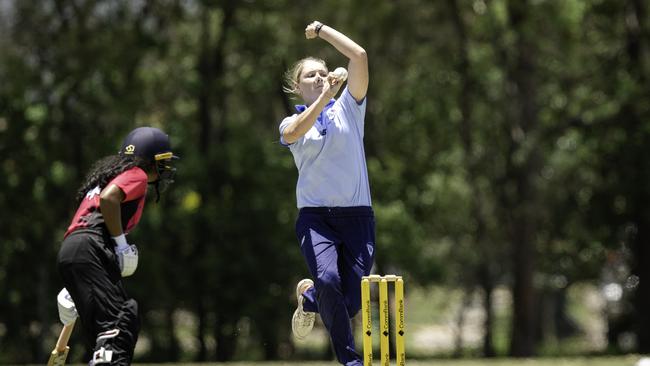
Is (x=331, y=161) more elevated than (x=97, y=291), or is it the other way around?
(x=331, y=161)

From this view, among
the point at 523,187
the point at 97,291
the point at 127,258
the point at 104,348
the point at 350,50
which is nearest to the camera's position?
the point at 104,348

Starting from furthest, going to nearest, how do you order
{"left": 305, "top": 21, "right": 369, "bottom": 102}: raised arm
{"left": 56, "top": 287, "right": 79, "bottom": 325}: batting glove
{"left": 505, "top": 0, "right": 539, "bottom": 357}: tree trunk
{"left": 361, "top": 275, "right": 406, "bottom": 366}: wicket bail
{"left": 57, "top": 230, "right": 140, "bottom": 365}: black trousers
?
{"left": 505, "top": 0, "right": 539, "bottom": 357}: tree trunk, {"left": 56, "top": 287, "right": 79, "bottom": 325}: batting glove, {"left": 305, "top": 21, "right": 369, "bottom": 102}: raised arm, {"left": 57, "top": 230, "right": 140, "bottom": 365}: black trousers, {"left": 361, "top": 275, "right": 406, "bottom": 366}: wicket bail

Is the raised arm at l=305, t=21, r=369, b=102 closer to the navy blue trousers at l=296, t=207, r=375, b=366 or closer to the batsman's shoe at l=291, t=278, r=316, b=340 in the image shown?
the navy blue trousers at l=296, t=207, r=375, b=366

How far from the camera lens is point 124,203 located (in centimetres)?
696

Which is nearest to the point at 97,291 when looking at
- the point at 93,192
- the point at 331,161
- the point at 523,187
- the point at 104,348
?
the point at 104,348

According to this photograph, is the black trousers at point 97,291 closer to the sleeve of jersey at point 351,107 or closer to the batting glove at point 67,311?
the batting glove at point 67,311

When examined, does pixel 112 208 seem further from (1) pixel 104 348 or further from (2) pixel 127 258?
(1) pixel 104 348

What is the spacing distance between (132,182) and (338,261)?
4.37 ft

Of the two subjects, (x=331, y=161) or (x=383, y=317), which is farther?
(x=331, y=161)

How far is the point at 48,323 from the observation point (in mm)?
25328

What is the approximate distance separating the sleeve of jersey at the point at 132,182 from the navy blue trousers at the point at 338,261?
986mm

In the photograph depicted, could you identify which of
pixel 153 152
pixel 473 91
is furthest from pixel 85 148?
pixel 153 152

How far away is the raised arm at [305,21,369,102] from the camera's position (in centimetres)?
693

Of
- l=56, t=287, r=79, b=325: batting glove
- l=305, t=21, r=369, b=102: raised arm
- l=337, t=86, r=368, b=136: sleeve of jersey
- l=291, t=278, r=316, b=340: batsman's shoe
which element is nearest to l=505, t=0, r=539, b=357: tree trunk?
l=337, t=86, r=368, b=136: sleeve of jersey
